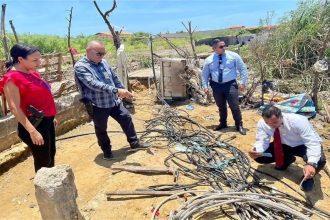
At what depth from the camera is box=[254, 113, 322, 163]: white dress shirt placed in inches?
184

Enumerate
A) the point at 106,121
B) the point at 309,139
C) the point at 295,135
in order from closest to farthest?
the point at 309,139
the point at 295,135
the point at 106,121

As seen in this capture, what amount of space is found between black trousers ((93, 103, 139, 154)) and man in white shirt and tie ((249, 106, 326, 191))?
71.2 inches

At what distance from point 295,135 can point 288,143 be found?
0.55ft

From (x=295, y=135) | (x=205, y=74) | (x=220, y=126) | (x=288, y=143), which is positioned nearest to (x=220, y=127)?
(x=220, y=126)

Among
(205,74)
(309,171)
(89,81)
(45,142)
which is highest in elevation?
(89,81)

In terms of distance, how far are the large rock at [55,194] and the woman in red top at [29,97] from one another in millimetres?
711

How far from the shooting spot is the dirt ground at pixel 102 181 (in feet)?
13.9

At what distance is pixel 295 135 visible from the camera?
4.91 m

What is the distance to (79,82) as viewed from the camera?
527cm

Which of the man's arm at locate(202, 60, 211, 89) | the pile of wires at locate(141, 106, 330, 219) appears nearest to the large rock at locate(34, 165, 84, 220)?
the pile of wires at locate(141, 106, 330, 219)

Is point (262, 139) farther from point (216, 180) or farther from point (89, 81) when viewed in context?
point (89, 81)

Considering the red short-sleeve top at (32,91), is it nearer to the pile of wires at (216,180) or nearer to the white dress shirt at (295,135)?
the pile of wires at (216,180)

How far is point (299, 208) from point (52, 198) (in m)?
2.65

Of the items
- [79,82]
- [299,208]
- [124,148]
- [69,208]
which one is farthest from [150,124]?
[69,208]
